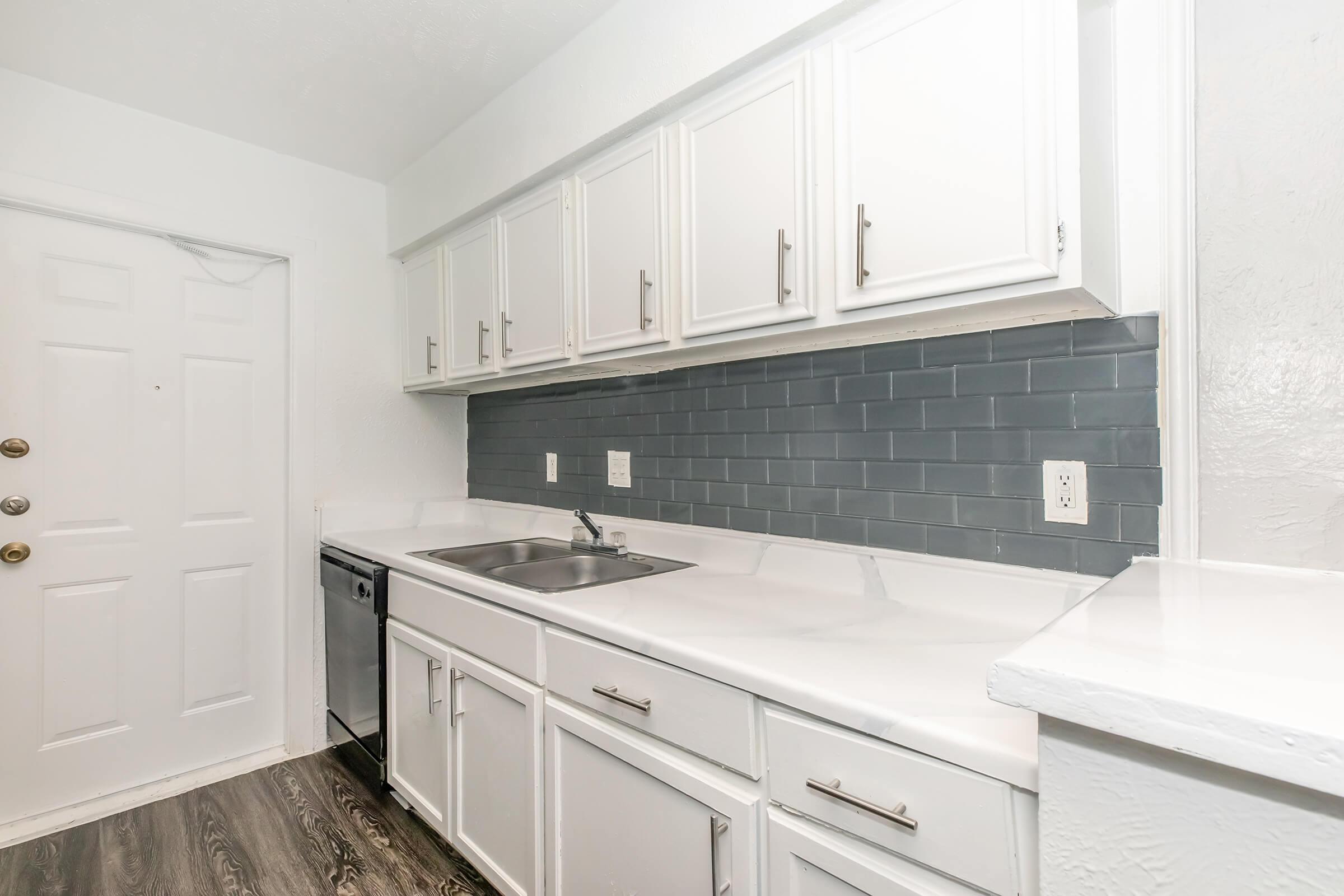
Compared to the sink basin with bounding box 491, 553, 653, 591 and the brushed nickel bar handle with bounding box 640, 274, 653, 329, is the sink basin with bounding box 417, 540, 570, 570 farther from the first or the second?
the brushed nickel bar handle with bounding box 640, 274, 653, 329

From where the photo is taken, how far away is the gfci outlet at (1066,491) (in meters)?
1.26

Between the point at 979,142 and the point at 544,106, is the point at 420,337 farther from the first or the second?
the point at 979,142

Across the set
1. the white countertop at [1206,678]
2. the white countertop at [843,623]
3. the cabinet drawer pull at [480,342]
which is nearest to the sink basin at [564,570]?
the white countertop at [843,623]

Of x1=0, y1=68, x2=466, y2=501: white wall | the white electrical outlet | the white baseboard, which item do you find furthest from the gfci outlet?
the white baseboard

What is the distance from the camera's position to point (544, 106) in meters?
2.04

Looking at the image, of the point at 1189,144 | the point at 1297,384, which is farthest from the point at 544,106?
the point at 1297,384

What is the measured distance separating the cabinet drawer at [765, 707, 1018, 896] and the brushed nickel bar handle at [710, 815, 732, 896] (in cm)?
13

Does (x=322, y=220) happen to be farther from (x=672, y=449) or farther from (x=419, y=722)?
(x=419, y=722)

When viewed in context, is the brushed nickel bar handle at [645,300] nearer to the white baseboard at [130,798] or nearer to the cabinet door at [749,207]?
the cabinet door at [749,207]

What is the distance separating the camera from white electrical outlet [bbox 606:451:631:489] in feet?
7.49

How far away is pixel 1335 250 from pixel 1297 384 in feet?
0.71

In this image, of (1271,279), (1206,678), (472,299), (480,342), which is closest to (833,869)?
(1206,678)

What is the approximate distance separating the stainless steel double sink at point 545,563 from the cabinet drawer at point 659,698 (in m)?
0.42

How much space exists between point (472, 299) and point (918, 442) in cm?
173
